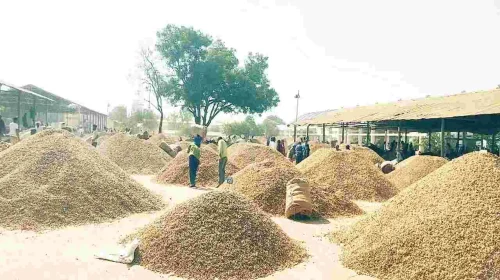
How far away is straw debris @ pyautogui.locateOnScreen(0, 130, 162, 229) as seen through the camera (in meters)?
6.61

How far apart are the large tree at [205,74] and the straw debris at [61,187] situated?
22.4 m

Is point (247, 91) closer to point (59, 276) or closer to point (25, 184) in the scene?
point (25, 184)

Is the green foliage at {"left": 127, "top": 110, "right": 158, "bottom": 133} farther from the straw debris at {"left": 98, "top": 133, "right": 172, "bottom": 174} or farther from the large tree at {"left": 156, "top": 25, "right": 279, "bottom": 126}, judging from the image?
the straw debris at {"left": 98, "top": 133, "right": 172, "bottom": 174}

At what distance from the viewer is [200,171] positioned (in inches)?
465

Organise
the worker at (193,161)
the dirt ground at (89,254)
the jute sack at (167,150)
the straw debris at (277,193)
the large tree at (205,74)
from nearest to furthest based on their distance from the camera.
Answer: the dirt ground at (89,254) < the straw debris at (277,193) < the worker at (193,161) < the jute sack at (167,150) < the large tree at (205,74)

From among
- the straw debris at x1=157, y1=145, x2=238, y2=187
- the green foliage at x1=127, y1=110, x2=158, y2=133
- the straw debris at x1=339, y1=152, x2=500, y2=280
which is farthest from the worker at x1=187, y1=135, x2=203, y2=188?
the green foliage at x1=127, y1=110, x2=158, y2=133

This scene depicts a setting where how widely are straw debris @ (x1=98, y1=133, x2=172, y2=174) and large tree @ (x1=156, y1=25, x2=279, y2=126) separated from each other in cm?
1579

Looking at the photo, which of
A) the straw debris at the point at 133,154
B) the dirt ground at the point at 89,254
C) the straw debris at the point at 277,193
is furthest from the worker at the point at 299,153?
the dirt ground at the point at 89,254

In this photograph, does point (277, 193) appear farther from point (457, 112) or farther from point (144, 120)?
point (144, 120)

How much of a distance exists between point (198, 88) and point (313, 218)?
24.3 meters

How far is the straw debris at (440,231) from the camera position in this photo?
173 inches

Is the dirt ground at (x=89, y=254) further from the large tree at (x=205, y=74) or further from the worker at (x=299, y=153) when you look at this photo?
the large tree at (x=205, y=74)

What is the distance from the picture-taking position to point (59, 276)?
440 cm

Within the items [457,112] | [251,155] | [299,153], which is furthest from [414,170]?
[251,155]
